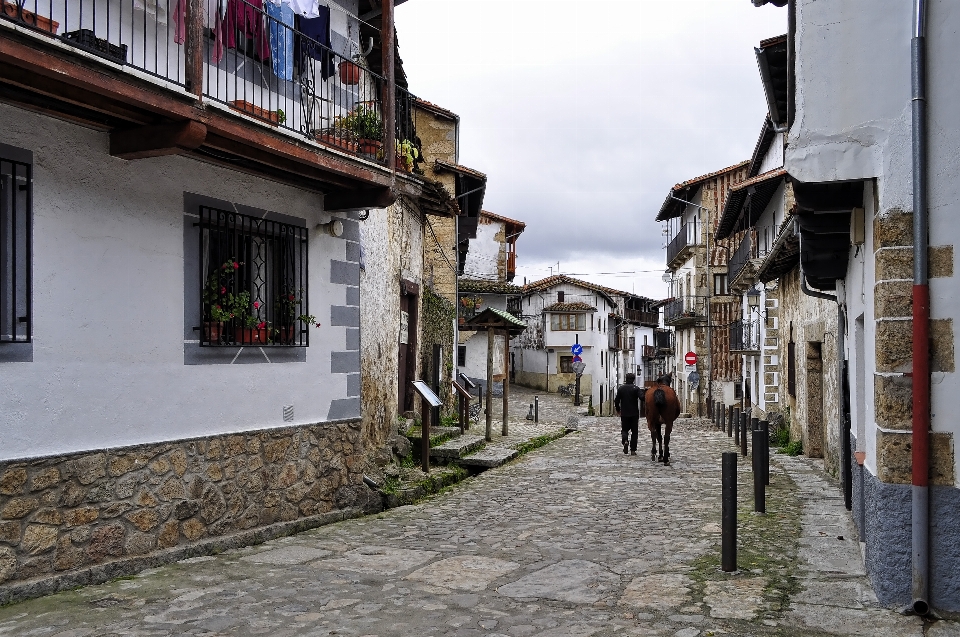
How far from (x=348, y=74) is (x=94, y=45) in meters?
3.97

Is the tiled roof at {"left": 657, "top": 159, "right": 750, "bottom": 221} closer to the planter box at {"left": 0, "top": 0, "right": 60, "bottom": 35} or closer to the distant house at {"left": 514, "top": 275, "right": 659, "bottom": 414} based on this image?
the distant house at {"left": 514, "top": 275, "right": 659, "bottom": 414}

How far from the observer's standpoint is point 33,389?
584 centimetres

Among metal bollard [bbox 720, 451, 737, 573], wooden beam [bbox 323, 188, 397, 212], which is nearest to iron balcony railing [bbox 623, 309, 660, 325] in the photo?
wooden beam [bbox 323, 188, 397, 212]

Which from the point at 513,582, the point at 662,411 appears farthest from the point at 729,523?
the point at 662,411

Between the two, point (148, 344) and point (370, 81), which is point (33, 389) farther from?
point (370, 81)

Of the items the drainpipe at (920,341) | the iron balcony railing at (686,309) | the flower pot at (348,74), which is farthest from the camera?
the iron balcony railing at (686,309)

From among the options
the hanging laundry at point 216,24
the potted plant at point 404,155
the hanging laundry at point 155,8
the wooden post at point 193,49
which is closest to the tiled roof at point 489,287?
the potted plant at point 404,155

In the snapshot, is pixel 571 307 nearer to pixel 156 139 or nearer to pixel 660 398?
pixel 660 398

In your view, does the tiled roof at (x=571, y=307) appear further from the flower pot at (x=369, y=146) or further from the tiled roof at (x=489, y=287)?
the flower pot at (x=369, y=146)

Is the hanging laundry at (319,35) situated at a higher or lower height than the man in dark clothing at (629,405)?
higher

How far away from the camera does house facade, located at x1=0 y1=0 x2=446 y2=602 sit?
5.78m

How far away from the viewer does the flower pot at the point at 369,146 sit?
8984mm

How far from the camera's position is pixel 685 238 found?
40750mm

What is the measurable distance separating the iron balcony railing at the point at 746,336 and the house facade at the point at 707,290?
29.2 ft
